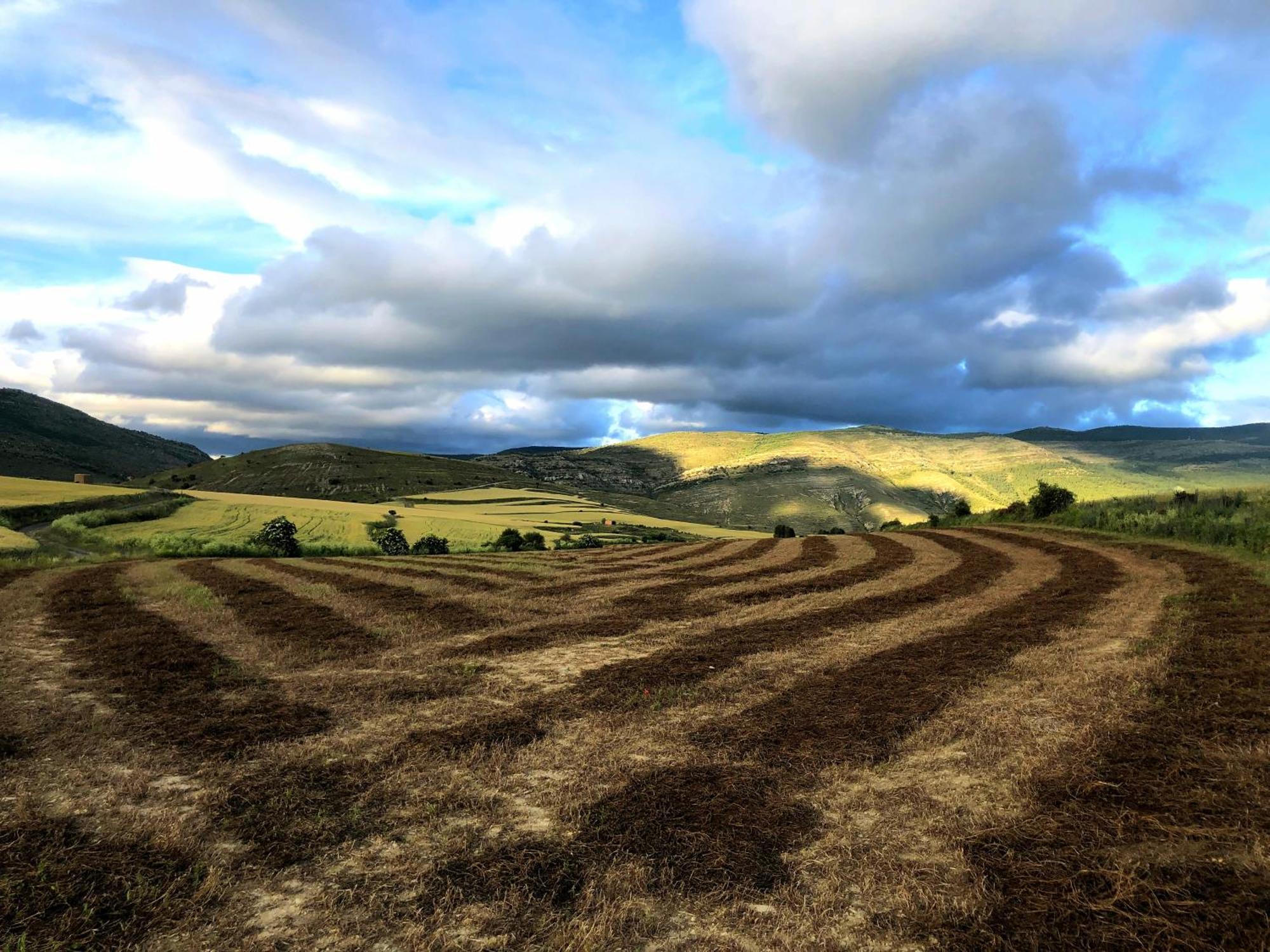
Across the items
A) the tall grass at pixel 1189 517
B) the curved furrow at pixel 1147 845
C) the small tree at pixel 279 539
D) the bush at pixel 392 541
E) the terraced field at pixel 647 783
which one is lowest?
the bush at pixel 392 541

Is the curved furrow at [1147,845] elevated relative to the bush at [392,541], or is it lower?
elevated

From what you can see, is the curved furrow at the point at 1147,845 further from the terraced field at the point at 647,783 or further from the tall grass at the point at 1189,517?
the tall grass at the point at 1189,517

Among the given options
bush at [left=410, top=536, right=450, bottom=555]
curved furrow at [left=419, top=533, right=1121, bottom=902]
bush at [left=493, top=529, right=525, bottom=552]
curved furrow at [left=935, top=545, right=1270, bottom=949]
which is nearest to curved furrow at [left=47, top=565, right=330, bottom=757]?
curved furrow at [left=419, top=533, right=1121, bottom=902]

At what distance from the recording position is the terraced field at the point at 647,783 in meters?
5.32

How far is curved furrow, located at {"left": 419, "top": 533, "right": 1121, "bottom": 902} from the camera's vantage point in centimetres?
608

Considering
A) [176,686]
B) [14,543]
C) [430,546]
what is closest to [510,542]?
[430,546]

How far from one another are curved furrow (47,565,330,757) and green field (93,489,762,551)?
3710 centimetres

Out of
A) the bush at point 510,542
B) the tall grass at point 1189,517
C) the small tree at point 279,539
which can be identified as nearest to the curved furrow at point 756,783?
the tall grass at point 1189,517

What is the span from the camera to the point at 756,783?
7.89 m

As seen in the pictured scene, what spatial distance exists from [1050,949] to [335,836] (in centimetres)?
681

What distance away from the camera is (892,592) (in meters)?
22.0

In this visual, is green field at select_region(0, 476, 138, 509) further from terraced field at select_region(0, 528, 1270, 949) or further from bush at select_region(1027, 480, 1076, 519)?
bush at select_region(1027, 480, 1076, 519)

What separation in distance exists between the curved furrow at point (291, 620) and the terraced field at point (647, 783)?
0.65 ft

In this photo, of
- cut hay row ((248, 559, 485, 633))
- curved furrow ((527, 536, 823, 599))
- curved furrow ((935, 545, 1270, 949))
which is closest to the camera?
curved furrow ((935, 545, 1270, 949))
